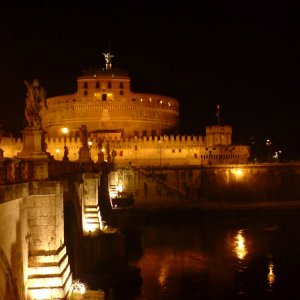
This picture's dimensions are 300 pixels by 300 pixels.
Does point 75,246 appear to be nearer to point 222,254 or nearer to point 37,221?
point 37,221

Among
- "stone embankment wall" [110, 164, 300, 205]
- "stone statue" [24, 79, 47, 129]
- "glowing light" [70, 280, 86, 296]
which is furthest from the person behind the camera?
"stone embankment wall" [110, 164, 300, 205]

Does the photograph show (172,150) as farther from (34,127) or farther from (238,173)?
(34,127)

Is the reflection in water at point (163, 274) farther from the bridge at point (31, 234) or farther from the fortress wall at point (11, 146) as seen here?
the fortress wall at point (11, 146)

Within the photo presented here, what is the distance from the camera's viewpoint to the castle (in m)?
65.1

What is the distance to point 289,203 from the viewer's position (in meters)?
53.3

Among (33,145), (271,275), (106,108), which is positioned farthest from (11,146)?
(33,145)

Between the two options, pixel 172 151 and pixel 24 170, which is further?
pixel 172 151

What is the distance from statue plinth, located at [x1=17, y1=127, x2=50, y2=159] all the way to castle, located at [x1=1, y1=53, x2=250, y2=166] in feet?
162

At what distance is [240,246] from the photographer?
33.3m

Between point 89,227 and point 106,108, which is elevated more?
point 106,108

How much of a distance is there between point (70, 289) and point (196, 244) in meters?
21.2

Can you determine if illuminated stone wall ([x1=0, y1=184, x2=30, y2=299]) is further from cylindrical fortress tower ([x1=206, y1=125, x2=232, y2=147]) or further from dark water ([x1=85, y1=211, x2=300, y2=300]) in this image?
cylindrical fortress tower ([x1=206, y1=125, x2=232, y2=147])

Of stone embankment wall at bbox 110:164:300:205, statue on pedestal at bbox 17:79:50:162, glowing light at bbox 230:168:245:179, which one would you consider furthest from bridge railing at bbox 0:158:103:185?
glowing light at bbox 230:168:245:179

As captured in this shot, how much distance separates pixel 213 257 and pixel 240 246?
13.1ft
